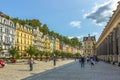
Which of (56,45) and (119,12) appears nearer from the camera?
(119,12)

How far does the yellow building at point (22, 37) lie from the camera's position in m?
109

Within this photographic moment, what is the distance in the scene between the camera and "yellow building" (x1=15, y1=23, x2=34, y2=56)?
4291 inches

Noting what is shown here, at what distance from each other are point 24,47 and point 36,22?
111ft

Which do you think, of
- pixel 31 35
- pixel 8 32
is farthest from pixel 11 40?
pixel 31 35

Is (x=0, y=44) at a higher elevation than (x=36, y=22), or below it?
below

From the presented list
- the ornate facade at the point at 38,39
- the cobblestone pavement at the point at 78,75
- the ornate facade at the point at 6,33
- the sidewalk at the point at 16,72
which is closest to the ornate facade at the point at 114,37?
the sidewalk at the point at 16,72

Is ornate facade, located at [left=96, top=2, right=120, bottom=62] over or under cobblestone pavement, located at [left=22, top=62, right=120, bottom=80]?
over

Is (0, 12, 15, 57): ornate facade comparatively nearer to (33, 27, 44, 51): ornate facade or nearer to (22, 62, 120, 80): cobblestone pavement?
(33, 27, 44, 51): ornate facade

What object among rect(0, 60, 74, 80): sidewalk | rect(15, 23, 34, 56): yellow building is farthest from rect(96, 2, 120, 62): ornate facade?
rect(15, 23, 34, 56): yellow building

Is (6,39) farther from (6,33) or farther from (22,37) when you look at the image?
(22,37)

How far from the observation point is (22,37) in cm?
11438

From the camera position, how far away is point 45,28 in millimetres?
163000

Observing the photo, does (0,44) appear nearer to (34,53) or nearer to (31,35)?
(34,53)

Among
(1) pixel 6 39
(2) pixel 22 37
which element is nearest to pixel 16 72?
(1) pixel 6 39
